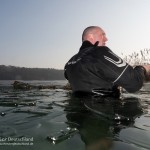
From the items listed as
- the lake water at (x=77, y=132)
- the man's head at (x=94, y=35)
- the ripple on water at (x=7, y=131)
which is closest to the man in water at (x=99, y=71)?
the man's head at (x=94, y=35)

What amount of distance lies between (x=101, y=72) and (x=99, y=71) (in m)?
0.04

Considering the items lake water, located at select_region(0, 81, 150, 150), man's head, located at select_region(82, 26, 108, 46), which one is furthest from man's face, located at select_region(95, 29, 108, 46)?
lake water, located at select_region(0, 81, 150, 150)

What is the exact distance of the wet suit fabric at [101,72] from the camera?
415 centimetres

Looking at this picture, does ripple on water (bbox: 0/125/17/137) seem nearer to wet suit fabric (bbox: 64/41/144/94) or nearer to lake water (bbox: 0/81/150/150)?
lake water (bbox: 0/81/150/150)

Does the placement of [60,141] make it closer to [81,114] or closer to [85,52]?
[81,114]

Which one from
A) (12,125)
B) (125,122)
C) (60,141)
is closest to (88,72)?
(125,122)

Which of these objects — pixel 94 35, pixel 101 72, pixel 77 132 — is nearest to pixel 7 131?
pixel 77 132

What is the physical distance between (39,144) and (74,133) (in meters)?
0.48

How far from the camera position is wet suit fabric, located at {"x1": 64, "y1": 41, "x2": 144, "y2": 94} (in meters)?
4.15

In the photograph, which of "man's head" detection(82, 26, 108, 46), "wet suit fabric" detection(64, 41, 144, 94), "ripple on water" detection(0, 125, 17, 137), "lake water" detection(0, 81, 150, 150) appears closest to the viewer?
"lake water" detection(0, 81, 150, 150)

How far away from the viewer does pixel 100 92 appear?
4402 millimetres

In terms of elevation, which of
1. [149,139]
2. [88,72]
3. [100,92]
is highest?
[88,72]

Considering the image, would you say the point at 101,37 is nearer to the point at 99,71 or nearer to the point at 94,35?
the point at 94,35

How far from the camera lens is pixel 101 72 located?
13.8 ft
